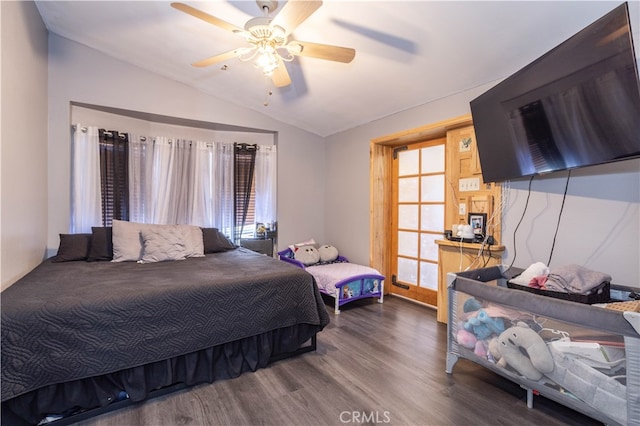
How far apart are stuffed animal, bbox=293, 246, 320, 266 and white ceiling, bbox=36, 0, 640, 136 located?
1861 mm

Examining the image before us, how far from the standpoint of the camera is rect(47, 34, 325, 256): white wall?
2922 mm

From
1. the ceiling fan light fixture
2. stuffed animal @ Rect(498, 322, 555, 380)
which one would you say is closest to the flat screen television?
stuffed animal @ Rect(498, 322, 555, 380)

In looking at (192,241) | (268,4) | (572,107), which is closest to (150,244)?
(192,241)

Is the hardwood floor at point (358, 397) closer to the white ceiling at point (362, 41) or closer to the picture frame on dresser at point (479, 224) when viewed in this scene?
the picture frame on dresser at point (479, 224)

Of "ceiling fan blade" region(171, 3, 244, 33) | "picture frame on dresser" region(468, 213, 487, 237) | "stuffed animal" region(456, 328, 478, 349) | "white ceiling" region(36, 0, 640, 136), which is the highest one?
"white ceiling" region(36, 0, 640, 136)

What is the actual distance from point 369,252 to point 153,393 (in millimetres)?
2702

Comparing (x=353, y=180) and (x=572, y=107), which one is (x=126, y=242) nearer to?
(x=353, y=180)

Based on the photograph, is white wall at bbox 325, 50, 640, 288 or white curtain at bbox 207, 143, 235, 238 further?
white curtain at bbox 207, 143, 235, 238

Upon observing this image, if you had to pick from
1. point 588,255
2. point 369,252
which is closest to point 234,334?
point 369,252

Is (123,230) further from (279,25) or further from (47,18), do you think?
(279,25)

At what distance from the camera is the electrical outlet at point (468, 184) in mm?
2758

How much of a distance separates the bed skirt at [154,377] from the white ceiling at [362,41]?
2351 mm

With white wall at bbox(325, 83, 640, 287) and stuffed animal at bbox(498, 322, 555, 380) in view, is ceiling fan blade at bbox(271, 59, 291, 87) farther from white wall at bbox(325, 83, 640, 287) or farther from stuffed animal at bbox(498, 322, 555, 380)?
stuffed animal at bbox(498, 322, 555, 380)

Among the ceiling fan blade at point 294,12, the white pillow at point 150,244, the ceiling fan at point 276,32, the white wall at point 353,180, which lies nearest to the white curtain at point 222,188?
the white pillow at point 150,244
